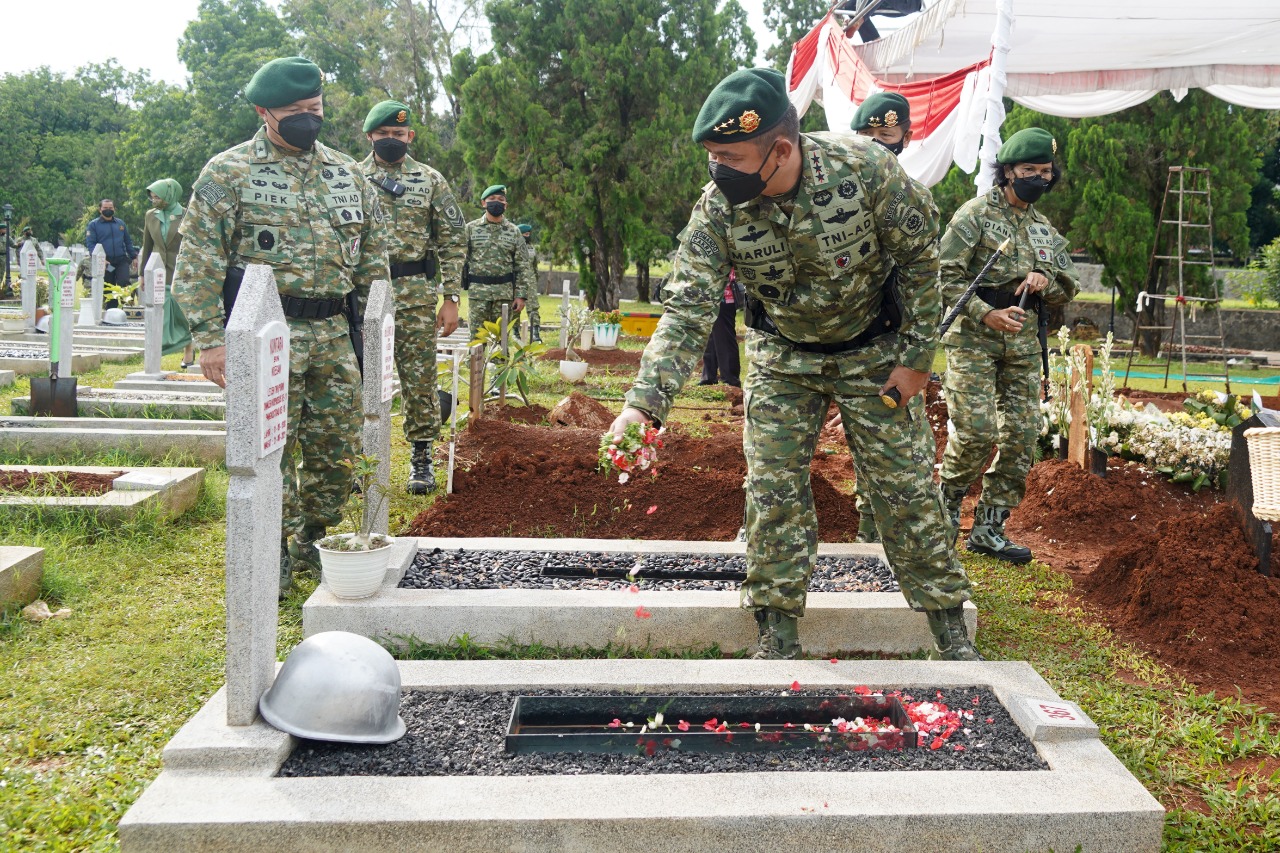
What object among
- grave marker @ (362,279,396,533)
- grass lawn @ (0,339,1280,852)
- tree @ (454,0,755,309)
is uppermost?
tree @ (454,0,755,309)

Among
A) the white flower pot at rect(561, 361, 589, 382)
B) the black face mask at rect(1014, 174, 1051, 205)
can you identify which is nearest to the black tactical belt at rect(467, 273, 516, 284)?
the white flower pot at rect(561, 361, 589, 382)

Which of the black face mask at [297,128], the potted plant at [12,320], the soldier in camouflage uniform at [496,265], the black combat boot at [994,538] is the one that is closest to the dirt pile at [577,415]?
the soldier in camouflage uniform at [496,265]

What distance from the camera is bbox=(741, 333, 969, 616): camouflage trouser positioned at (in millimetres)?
3771

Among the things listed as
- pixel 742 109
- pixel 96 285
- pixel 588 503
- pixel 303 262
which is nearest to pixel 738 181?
pixel 742 109

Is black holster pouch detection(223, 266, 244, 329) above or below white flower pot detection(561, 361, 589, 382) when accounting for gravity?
above

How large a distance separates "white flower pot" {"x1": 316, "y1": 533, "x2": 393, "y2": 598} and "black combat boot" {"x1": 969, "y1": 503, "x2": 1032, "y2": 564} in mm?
3394

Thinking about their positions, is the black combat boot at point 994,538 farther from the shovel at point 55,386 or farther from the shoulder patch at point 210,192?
the shovel at point 55,386

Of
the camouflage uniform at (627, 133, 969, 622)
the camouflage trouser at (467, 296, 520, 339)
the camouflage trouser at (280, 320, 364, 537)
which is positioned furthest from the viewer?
the camouflage trouser at (467, 296, 520, 339)

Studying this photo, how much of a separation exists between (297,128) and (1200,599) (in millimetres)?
4582

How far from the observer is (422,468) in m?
6.86

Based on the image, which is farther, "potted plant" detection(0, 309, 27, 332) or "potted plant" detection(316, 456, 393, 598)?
"potted plant" detection(0, 309, 27, 332)

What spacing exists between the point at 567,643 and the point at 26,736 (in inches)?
76.3

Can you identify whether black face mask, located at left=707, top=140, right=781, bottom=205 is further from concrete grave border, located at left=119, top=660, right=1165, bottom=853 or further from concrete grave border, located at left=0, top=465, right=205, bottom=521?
concrete grave border, located at left=0, top=465, right=205, bottom=521

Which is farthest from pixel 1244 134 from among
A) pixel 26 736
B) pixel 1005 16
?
pixel 26 736
